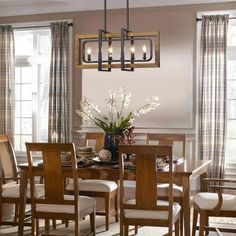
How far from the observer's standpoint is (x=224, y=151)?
617 cm

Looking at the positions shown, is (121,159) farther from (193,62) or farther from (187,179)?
(193,62)

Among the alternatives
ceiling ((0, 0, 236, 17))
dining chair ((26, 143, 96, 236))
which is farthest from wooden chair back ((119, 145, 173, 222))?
ceiling ((0, 0, 236, 17))

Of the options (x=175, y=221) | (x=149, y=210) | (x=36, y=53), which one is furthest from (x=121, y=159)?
(x=36, y=53)

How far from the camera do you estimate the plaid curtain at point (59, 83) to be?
6770mm

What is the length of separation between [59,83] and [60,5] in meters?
1.11

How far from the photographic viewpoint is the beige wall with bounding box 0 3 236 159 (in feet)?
20.9

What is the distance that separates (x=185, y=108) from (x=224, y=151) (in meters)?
0.76

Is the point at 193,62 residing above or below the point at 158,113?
above

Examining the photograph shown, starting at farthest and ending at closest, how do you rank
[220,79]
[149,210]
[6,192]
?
[220,79], [6,192], [149,210]

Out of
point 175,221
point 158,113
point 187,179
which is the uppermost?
point 158,113

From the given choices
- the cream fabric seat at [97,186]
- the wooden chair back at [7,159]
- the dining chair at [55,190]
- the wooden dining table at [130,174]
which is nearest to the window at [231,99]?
the wooden dining table at [130,174]

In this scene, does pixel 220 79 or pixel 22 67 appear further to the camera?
pixel 22 67

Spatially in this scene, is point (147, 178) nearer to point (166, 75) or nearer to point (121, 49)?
point (121, 49)

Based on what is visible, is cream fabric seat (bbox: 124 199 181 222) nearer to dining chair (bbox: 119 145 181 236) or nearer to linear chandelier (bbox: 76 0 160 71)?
dining chair (bbox: 119 145 181 236)
